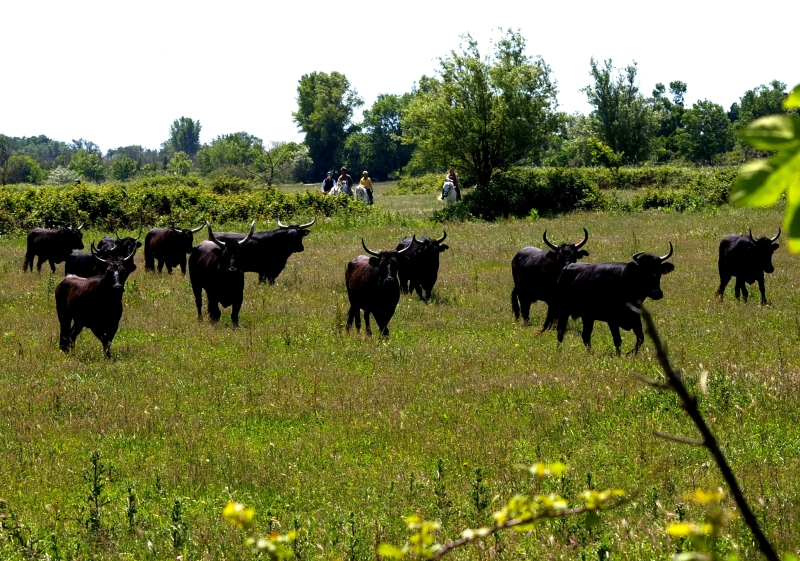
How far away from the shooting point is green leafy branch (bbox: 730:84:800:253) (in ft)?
4.06

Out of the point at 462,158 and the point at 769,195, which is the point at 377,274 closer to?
the point at 769,195

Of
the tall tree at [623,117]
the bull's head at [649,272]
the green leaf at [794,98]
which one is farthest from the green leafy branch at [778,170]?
the tall tree at [623,117]

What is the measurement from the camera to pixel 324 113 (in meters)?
121

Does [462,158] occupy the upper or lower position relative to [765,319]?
upper

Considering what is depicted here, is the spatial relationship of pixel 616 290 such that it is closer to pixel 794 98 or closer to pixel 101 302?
pixel 101 302

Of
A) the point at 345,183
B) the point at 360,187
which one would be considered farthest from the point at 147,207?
the point at 360,187

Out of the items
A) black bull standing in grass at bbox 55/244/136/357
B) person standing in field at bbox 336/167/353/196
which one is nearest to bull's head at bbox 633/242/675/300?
black bull standing in grass at bbox 55/244/136/357

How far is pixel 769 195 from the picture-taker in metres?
1.28

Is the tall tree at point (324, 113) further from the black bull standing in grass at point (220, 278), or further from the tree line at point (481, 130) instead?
the black bull standing in grass at point (220, 278)

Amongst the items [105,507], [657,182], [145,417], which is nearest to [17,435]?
[145,417]

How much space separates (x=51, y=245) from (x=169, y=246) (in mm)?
3114

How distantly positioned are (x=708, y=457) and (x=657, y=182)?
46.2 metres

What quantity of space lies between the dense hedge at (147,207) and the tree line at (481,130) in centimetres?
787

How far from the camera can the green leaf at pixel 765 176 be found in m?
1.24
